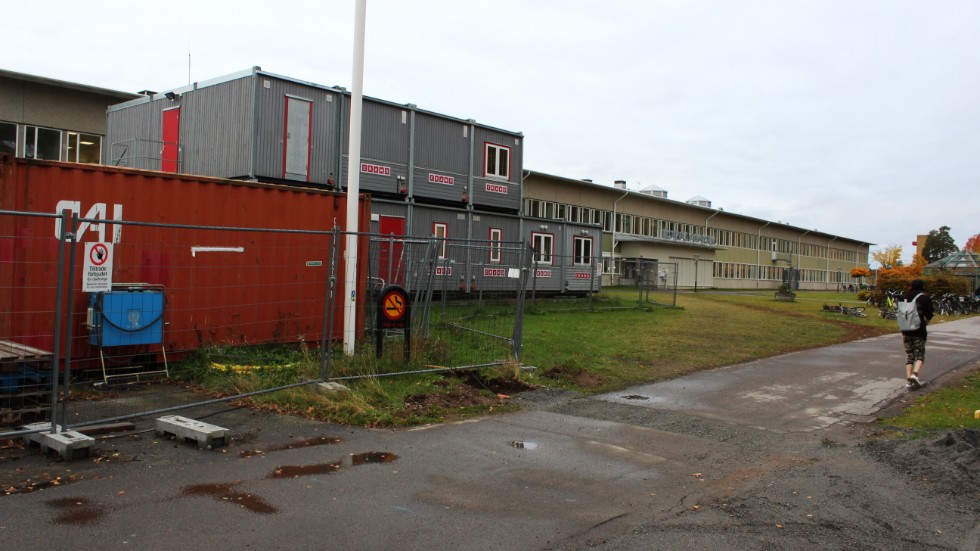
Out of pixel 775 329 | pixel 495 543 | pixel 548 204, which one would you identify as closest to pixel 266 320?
pixel 495 543

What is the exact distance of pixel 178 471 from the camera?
579 cm

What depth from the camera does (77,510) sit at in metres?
4.81

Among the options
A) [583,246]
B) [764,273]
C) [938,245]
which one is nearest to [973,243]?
[938,245]

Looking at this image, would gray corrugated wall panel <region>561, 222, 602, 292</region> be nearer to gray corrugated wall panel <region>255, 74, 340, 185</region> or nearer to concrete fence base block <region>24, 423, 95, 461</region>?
gray corrugated wall panel <region>255, 74, 340, 185</region>

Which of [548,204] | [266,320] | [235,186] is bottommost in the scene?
[266,320]

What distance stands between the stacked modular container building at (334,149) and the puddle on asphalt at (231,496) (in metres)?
→ 7.18

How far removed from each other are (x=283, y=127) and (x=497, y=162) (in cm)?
948

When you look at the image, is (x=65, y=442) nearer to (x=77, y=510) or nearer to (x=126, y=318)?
(x=77, y=510)

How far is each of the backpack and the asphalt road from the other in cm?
384

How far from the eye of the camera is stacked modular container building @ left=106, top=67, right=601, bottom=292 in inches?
701

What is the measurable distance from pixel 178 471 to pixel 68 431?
1303 mm

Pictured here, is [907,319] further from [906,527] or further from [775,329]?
[775,329]

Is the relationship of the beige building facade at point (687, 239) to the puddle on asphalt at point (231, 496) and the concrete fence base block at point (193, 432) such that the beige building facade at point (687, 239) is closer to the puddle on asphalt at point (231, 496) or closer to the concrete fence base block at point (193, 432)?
the concrete fence base block at point (193, 432)

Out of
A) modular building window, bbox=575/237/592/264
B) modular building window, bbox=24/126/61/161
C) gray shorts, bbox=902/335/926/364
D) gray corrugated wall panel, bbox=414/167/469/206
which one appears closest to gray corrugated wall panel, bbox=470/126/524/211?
gray corrugated wall panel, bbox=414/167/469/206
